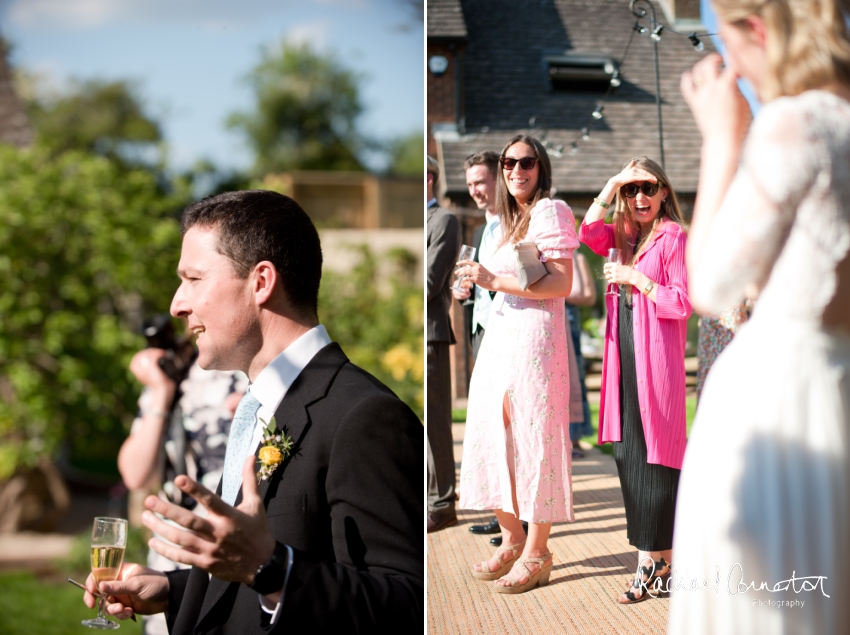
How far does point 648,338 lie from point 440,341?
0.95 meters

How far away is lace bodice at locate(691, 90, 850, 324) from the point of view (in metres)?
1.47

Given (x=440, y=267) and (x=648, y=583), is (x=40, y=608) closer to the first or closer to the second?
(x=440, y=267)

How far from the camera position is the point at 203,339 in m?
2.06

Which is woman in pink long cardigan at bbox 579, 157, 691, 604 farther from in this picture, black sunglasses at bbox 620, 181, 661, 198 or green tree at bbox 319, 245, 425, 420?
green tree at bbox 319, 245, 425, 420

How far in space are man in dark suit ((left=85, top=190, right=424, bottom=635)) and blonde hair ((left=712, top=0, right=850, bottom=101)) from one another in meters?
1.01

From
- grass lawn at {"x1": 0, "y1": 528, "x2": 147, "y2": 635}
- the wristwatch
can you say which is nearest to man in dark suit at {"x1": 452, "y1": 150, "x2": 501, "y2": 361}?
the wristwatch

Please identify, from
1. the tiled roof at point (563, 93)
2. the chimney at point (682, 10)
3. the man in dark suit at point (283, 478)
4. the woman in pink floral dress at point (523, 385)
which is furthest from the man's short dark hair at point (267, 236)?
the chimney at point (682, 10)

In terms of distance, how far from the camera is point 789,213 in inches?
58.2

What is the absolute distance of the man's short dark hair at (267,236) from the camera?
2051 mm

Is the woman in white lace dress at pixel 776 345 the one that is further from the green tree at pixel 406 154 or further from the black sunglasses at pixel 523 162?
the green tree at pixel 406 154

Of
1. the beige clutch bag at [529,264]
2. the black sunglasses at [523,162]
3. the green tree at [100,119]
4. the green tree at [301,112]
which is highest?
the green tree at [301,112]

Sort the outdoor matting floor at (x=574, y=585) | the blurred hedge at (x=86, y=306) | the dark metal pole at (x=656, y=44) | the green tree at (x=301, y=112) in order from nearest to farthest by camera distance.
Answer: the outdoor matting floor at (x=574, y=585)
the dark metal pole at (x=656, y=44)
the blurred hedge at (x=86, y=306)
the green tree at (x=301, y=112)

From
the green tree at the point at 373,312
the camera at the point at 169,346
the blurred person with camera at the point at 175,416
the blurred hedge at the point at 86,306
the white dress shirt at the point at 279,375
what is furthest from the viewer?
the green tree at the point at 373,312

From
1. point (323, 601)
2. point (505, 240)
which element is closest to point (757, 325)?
point (323, 601)
